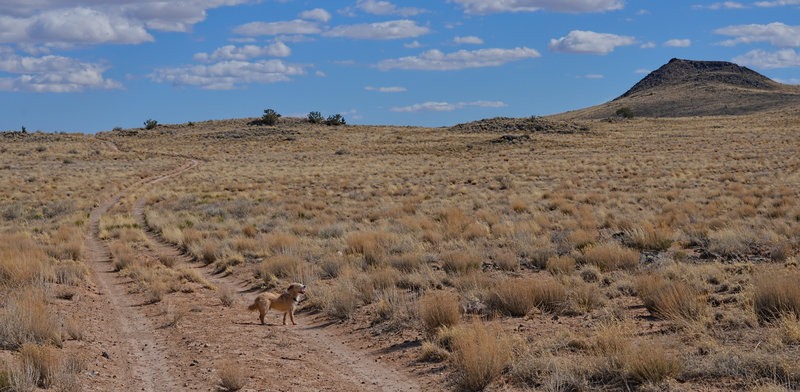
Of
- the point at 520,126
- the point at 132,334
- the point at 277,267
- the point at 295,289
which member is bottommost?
the point at 132,334

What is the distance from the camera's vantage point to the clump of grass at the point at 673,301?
770cm

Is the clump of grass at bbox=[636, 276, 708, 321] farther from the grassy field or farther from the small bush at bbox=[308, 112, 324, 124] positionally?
the small bush at bbox=[308, 112, 324, 124]

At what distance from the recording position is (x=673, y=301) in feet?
26.0

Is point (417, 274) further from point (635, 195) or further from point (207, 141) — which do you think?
point (207, 141)

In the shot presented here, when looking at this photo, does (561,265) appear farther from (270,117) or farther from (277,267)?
(270,117)

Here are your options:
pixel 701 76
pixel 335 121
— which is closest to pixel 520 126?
pixel 335 121

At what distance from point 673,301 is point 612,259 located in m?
3.89

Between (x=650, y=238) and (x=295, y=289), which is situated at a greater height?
(x=295, y=289)

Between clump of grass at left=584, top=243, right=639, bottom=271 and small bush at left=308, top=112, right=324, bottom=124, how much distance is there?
103086 millimetres

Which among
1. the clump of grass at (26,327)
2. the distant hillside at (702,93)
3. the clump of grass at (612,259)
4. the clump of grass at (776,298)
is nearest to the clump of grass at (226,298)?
the clump of grass at (26,327)

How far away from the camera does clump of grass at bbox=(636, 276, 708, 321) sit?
770 cm

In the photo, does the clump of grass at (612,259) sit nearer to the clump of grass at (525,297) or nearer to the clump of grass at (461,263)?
the clump of grass at (461,263)

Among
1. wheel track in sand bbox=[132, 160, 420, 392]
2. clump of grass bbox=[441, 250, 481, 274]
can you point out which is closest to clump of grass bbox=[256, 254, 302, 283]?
wheel track in sand bbox=[132, 160, 420, 392]

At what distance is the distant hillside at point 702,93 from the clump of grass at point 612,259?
119768 millimetres
